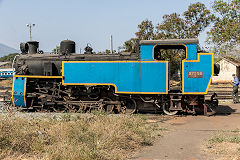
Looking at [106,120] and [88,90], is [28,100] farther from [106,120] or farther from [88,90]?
[106,120]

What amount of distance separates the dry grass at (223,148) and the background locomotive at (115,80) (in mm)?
3670

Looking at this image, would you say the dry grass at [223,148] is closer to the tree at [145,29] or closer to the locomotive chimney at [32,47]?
the locomotive chimney at [32,47]

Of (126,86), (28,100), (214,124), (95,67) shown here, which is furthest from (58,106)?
(214,124)

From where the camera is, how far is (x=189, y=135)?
25.0 feet

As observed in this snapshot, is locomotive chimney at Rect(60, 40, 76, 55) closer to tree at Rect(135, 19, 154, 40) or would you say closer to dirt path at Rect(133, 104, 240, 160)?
dirt path at Rect(133, 104, 240, 160)

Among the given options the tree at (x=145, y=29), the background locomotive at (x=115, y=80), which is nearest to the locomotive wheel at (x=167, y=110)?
the background locomotive at (x=115, y=80)

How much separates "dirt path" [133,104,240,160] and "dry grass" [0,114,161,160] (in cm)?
43

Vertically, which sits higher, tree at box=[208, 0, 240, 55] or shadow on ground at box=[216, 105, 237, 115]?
tree at box=[208, 0, 240, 55]

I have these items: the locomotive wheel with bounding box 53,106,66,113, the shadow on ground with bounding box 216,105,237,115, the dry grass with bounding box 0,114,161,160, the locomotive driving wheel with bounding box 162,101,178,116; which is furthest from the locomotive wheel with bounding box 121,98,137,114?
the shadow on ground with bounding box 216,105,237,115

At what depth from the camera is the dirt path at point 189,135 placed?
5.77 metres

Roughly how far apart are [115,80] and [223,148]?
5526 mm

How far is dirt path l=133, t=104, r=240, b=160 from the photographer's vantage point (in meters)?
5.77

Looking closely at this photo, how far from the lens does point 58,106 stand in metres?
11.4

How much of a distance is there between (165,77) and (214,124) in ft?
8.27
